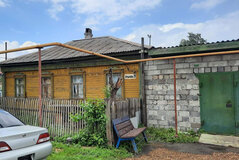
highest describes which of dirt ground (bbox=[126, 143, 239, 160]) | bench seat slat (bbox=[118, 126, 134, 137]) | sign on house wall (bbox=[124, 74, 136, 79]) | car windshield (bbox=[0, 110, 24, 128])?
sign on house wall (bbox=[124, 74, 136, 79])

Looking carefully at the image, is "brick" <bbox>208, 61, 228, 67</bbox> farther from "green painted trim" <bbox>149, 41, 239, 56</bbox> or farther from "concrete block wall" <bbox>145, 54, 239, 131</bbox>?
"green painted trim" <bbox>149, 41, 239, 56</bbox>

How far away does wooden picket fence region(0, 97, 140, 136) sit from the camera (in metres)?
6.64

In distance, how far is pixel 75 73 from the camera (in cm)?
1155

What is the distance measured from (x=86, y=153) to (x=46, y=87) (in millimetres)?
8627

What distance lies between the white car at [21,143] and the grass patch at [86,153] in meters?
1.11

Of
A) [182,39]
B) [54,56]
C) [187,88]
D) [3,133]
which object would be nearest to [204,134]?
[187,88]

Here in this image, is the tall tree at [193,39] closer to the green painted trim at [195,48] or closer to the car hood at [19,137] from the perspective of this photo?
the green painted trim at [195,48]

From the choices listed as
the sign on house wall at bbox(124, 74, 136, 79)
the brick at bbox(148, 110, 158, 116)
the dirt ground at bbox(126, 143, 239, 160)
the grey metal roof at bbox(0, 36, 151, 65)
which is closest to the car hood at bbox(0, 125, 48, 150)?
the dirt ground at bbox(126, 143, 239, 160)

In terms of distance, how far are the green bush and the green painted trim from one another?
3703mm

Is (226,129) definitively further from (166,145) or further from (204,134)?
(166,145)

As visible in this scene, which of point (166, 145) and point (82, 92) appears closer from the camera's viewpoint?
point (166, 145)

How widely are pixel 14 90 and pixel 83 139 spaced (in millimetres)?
10201

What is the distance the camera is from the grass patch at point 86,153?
5018 millimetres

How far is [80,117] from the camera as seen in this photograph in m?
6.34
